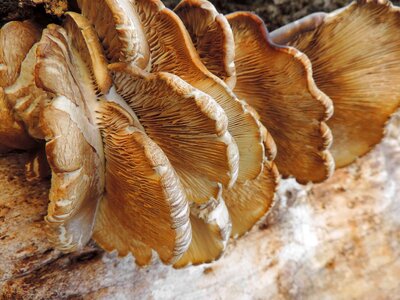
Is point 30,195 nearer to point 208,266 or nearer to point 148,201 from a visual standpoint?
point 148,201

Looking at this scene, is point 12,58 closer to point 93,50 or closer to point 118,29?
point 93,50

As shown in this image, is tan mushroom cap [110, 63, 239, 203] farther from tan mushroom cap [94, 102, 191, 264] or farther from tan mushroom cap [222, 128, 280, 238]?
tan mushroom cap [222, 128, 280, 238]

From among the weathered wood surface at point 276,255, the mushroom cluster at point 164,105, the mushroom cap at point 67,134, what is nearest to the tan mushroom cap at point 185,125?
the mushroom cluster at point 164,105

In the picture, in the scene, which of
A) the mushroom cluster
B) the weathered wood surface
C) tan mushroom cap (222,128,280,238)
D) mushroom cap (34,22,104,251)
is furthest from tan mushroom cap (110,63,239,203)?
the weathered wood surface

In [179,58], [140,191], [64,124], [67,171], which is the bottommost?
[140,191]

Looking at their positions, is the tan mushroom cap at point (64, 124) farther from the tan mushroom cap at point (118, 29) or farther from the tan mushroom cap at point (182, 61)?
the tan mushroom cap at point (182, 61)

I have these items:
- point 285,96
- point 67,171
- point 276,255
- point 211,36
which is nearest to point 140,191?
point 67,171

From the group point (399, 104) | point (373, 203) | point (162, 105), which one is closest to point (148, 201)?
point (162, 105)
